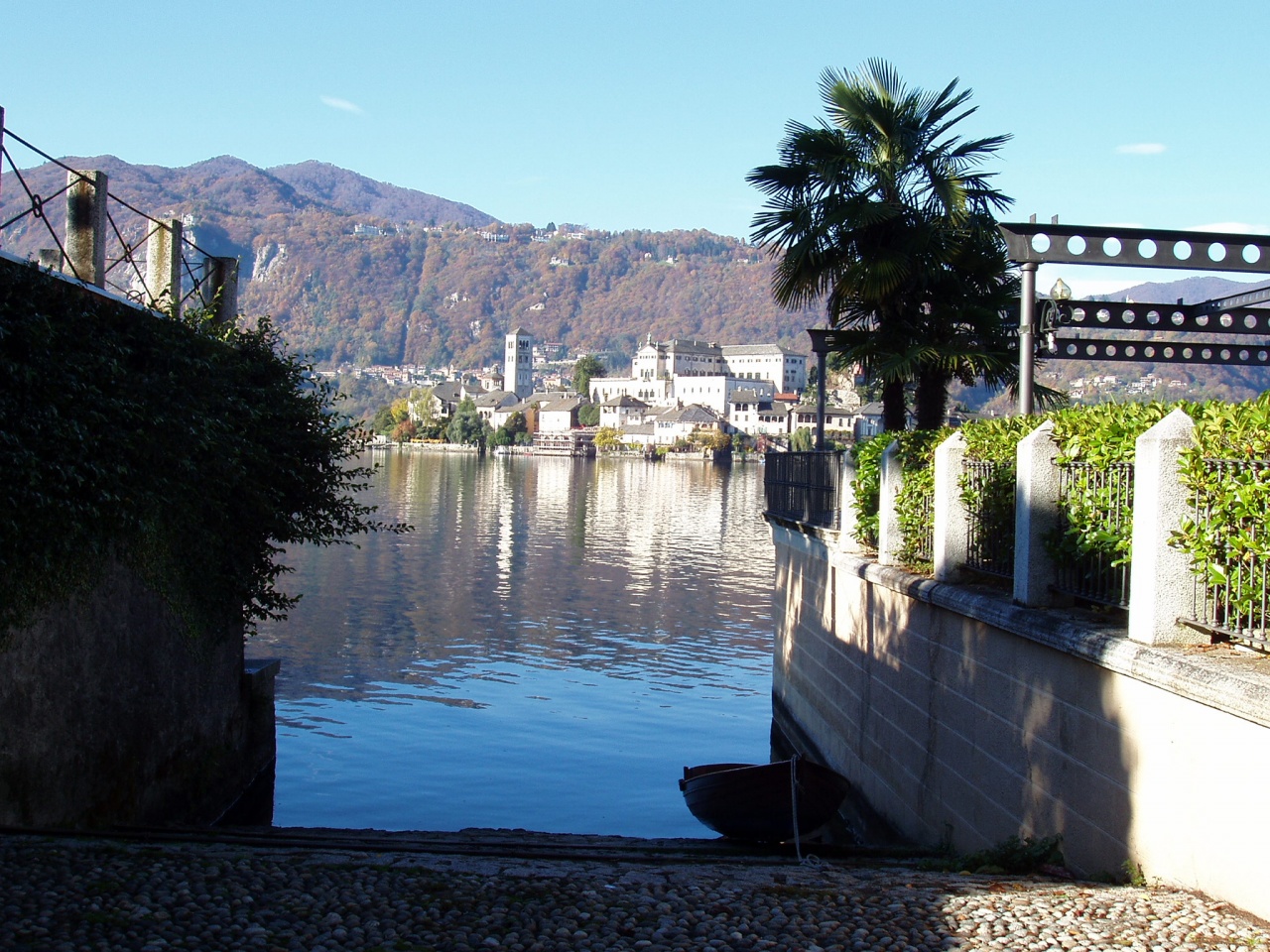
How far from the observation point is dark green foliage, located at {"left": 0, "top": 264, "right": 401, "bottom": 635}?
8469 mm

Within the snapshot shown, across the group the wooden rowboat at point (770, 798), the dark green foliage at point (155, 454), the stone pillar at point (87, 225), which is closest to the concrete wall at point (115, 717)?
the dark green foliage at point (155, 454)

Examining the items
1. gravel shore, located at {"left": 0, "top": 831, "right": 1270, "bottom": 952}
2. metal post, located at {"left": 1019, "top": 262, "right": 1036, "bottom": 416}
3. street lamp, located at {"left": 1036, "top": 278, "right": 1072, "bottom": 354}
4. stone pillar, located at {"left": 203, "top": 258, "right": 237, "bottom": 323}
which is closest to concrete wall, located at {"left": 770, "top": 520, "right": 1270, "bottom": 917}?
gravel shore, located at {"left": 0, "top": 831, "right": 1270, "bottom": 952}

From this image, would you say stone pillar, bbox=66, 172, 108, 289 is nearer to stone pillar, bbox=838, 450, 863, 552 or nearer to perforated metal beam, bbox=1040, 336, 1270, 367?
stone pillar, bbox=838, 450, 863, 552

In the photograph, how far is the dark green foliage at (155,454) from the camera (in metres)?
8.47

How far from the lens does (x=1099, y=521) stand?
337 inches

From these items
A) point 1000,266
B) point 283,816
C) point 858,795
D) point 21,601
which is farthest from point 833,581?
point 21,601

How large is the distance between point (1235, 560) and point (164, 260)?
11.8m

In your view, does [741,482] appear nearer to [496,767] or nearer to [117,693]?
[496,767]

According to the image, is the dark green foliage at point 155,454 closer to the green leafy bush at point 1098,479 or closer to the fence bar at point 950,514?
the fence bar at point 950,514

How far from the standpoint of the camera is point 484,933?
20.1 ft

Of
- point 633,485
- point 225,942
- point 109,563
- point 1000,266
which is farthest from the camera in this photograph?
point 633,485

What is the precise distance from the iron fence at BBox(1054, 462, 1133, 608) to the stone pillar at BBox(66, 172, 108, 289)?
29.6ft

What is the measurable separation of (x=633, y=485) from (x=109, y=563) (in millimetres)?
95180

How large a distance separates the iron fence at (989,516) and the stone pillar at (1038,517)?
64cm
